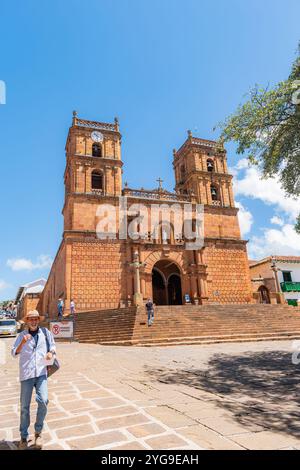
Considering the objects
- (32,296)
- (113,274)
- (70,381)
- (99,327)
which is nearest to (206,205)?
(113,274)

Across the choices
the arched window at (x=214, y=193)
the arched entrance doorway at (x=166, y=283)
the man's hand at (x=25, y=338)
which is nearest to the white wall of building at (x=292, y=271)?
the arched window at (x=214, y=193)

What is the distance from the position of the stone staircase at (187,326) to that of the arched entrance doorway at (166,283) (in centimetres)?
806

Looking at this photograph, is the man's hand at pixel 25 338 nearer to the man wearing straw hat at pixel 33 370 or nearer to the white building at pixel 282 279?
the man wearing straw hat at pixel 33 370

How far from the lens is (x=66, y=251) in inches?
869

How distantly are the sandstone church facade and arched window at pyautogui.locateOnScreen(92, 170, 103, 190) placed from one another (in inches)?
3.3

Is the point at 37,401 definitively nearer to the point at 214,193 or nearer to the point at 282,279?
the point at 214,193

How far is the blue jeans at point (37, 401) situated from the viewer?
3.20 metres

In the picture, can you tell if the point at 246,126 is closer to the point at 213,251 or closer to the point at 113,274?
the point at 113,274

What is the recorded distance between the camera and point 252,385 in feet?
19.1

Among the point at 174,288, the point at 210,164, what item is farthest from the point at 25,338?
the point at 210,164

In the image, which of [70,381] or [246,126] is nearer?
[70,381]
